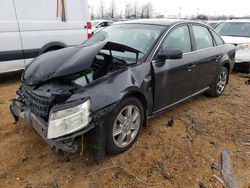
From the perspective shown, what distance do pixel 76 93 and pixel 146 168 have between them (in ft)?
3.87

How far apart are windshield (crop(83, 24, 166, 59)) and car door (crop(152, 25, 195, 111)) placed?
0.18 metres

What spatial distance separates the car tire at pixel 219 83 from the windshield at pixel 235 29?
12.1 ft

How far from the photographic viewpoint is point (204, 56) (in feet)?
13.1

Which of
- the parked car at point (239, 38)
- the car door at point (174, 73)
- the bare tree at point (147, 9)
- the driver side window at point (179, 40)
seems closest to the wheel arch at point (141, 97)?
the car door at point (174, 73)

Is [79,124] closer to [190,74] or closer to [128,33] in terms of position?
[128,33]

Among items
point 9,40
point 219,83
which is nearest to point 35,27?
point 9,40

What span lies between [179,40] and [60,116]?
2.31 meters

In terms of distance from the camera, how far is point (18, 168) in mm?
2521

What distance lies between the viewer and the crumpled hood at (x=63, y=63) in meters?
2.47

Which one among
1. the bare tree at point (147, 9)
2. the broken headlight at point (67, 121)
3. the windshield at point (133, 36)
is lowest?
the bare tree at point (147, 9)

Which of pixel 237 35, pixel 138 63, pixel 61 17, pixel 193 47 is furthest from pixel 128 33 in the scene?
pixel 237 35

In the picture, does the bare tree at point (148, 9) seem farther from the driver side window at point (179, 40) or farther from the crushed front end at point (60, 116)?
the crushed front end at point (60, 116)

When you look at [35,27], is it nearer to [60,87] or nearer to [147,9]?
[60,87]

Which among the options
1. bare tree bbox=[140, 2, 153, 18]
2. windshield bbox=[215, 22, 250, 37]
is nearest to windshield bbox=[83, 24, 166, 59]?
windshield bbox=[215, 22, 250, 37]
